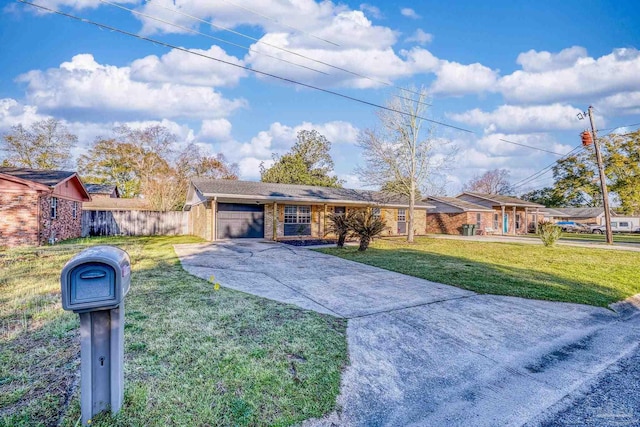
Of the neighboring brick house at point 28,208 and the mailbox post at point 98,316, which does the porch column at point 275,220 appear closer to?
the neighboring brick house at point 28,208

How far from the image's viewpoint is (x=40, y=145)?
3164 cm

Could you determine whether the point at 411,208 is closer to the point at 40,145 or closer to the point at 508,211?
the point at 508,211

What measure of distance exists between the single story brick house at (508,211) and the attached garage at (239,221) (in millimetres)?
20665

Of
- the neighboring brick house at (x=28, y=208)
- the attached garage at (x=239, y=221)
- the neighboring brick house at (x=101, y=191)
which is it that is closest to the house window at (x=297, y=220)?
the attached garage at (x=239, y=221)

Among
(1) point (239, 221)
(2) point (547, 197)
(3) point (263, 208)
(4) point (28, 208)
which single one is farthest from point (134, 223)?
(2) point (547, 197)

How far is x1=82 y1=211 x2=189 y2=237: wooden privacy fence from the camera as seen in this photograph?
20219mm

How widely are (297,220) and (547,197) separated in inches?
1646

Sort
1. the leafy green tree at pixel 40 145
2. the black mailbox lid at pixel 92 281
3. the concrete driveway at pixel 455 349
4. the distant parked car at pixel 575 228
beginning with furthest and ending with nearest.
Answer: the distant parked car at pixel 575 228 → the leafy green tree at pixel 40 145 → the concrete driveway at pixel 455 349 → the black mailbox lid at pixel 92 281

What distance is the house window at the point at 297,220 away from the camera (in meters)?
17.6

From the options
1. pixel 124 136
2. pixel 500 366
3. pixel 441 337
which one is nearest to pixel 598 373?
pixel 500 366

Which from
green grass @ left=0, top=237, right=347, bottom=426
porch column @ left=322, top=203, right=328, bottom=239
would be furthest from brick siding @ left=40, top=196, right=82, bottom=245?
porch column @ left=322, top=203, right=328, bottom=239

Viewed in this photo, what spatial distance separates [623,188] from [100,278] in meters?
48.1

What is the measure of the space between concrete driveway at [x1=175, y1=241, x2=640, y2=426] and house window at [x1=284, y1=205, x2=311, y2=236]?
10.1 meters

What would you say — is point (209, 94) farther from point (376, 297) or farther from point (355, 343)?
point (355, 343)
